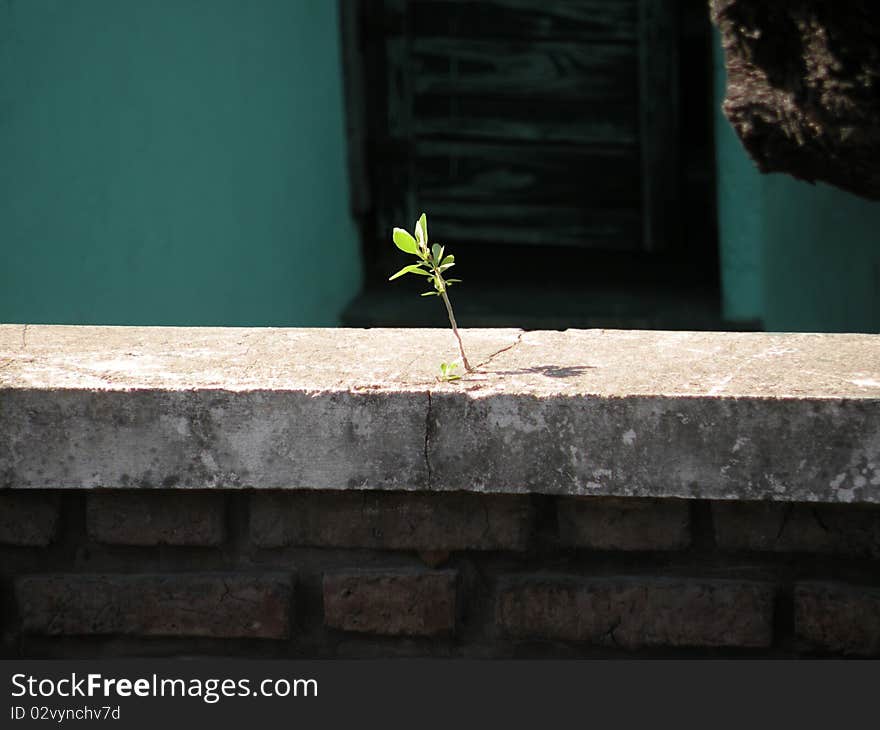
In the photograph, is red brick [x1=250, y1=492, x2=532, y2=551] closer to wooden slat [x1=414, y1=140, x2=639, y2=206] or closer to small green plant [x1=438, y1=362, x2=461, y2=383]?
small green plant [x1=438, y1=362, x2=461, y2=383]

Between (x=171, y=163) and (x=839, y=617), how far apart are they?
10.1 feet

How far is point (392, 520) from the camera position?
1.47 meters

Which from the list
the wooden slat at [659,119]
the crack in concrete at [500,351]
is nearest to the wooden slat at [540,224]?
the wooden slat at [659,119]

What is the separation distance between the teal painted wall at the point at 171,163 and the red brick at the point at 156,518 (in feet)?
5.51

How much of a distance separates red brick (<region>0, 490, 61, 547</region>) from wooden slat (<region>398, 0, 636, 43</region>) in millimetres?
4922

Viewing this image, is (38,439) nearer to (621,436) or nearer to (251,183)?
(621,436)

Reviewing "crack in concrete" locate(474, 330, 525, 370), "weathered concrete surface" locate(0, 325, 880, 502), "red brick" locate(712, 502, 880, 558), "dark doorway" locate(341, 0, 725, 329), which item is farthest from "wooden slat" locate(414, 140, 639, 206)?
"red brick" locate(712, 502, 880, 558)

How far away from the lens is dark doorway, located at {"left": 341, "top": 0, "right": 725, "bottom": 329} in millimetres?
5973

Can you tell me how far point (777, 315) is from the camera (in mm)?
→ 4766

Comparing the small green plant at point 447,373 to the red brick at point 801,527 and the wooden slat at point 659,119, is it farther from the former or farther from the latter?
the wooden slat at point 659,119

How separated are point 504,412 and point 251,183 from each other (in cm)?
347

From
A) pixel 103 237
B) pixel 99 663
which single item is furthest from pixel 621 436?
pixel 103 237

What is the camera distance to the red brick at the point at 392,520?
4.77ft

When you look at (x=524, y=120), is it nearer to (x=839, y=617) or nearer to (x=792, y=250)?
(x=792, y=250)
